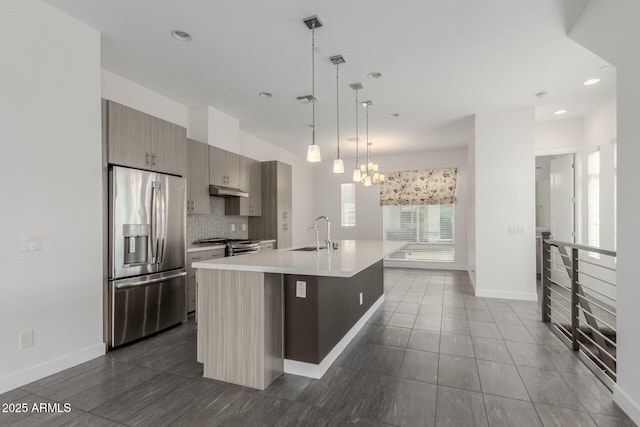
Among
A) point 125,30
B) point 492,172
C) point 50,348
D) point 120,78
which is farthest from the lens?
point 492,172

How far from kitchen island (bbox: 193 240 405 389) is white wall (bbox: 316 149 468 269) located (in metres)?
5.60

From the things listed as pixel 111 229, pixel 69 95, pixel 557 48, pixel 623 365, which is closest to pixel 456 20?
pixel 557 48

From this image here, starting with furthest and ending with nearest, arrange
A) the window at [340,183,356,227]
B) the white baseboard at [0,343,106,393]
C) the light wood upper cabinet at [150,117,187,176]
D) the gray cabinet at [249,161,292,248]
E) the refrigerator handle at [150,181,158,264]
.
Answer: the window at [340,183,356,227]
the gray cabinet at [249,161,292,248]
the light wood upper cabinet at [150,117,187,176]
the refrigerator handle at [150,181,158,264]
the white baseboard at [0,343,106,393]

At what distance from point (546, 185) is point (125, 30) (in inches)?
324

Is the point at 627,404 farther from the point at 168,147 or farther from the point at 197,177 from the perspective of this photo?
the point at 197,177

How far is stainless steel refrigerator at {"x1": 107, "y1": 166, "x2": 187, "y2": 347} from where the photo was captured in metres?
2.98

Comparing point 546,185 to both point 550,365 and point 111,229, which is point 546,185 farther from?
point 111,229

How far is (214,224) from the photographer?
5109mm

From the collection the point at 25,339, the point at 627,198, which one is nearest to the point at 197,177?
the point at 25,339

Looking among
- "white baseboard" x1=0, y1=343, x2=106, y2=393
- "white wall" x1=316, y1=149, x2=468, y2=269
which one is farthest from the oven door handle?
"white wall" x1=316, y1=149, x2=468, y2=269

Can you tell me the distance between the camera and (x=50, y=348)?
8.18 ft

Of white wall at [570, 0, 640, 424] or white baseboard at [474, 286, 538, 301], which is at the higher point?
white wall at [570, 0, 640, 424]

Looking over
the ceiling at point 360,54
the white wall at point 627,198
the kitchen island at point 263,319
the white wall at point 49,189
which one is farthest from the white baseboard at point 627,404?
the white wall at point 49,189

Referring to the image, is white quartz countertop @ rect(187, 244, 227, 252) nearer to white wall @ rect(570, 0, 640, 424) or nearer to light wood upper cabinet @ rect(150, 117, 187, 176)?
light wood upper cabinet @ rect(150, 117, 187, 176)
